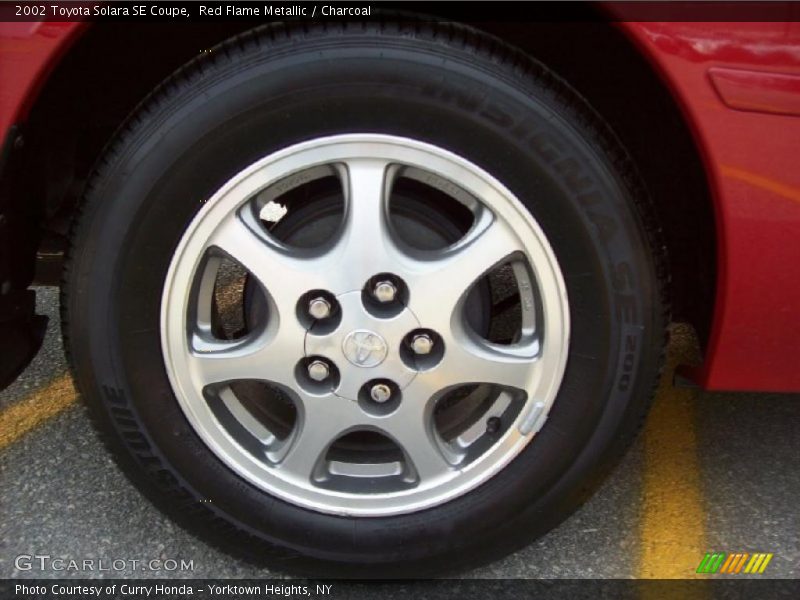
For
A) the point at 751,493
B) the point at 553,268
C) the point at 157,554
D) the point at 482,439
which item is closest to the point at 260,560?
the point at 157,554

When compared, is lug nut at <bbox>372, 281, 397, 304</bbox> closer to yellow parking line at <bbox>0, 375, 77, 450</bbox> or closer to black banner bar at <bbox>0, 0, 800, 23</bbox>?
black banner bar at <bbox>0, 0, 800, 23</bbox>

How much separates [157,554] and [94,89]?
99cm

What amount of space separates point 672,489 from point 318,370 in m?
0.98

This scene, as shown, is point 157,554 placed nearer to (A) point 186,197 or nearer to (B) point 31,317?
(B) point 31,317

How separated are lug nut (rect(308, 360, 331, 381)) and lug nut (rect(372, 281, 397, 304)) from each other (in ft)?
0.56

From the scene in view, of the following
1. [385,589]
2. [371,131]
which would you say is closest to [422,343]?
[371,131]

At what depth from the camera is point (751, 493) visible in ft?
6.73

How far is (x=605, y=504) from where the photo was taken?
2.01 meters

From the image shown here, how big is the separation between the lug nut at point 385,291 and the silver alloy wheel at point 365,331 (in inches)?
1.0

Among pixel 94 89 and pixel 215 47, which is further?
pixel 94 89

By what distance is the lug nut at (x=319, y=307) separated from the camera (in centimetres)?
159

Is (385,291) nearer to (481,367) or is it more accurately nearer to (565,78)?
(481,367)

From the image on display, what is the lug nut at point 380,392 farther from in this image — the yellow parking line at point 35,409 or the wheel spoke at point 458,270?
the yellow parking line at point 35,409

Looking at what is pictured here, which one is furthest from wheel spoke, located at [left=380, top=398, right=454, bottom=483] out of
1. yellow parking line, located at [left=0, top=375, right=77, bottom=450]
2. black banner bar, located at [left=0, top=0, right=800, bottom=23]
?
yellow parking line, located at [left=0, top=375, right=77, bottom=450]
